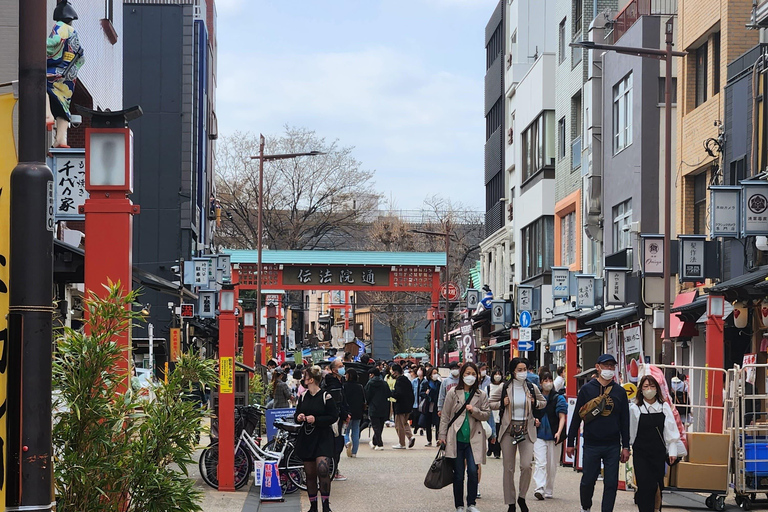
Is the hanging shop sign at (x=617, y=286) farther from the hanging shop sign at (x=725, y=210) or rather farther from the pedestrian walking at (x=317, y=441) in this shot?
the pedestrian walking at (x=317, y=441)

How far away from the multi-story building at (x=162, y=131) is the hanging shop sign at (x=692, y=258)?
91.8 feet

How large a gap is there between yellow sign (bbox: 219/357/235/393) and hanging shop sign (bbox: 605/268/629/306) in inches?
618

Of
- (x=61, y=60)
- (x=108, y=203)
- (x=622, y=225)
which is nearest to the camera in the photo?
(x=108, y=203)

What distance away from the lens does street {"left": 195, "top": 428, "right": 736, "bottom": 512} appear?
634 inches

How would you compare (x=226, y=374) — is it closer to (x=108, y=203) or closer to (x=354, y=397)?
(x=354, y=397)

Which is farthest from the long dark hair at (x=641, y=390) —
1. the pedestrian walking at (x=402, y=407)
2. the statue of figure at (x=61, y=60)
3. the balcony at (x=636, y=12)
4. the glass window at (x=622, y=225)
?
the balcony at (x=636, y=12)

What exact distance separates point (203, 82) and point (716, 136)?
35684 millimetres

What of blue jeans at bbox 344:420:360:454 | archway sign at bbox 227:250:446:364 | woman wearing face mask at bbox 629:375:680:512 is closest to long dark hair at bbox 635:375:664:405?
woman wearing face mask at bbox 629:375:680:512

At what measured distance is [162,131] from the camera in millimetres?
52062

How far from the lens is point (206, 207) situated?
62.2 metres

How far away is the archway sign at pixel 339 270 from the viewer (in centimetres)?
5612

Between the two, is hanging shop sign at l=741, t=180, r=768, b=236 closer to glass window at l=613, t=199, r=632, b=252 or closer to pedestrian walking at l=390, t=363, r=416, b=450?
pedestrian walking at l=390, t=363, r=416, b=450

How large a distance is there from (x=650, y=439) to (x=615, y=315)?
65.1ft

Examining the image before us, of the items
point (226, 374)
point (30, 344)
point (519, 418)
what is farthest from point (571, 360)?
point (30, 344)
